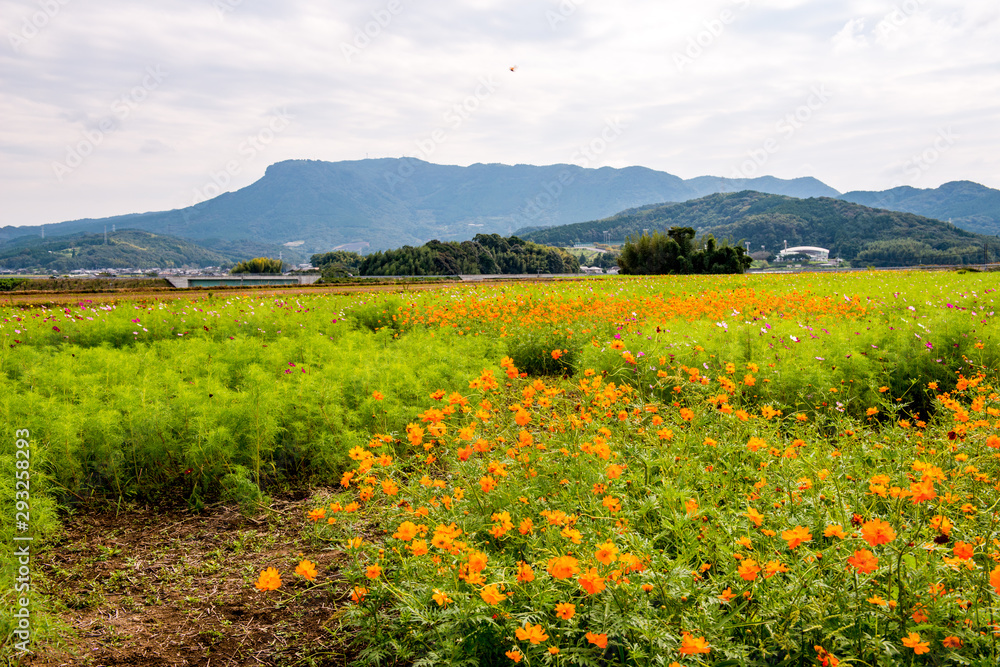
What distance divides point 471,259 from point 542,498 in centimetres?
7546

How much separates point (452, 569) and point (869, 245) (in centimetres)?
14413

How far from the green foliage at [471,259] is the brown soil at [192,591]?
6479 cm

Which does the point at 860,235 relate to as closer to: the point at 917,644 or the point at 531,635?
the point at 917,644

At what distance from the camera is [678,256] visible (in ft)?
156

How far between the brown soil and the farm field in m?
0.02

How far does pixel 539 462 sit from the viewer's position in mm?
3148

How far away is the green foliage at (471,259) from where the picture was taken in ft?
227

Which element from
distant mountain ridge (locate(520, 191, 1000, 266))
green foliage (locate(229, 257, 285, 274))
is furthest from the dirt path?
distant mountain ridge (locate(520, 191, 1000, 266))

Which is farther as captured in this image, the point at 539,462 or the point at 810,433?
the point at 810,433

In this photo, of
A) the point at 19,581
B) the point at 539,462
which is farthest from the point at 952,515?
the point at 19,581

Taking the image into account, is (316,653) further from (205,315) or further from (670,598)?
(205,315)

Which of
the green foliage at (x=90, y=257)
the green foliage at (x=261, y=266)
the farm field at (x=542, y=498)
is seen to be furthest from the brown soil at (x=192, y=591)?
the green foliage at (x=90, y=257)

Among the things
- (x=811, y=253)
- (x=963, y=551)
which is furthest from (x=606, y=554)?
(x=811, y=253)

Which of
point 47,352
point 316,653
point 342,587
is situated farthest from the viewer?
point 47,352
